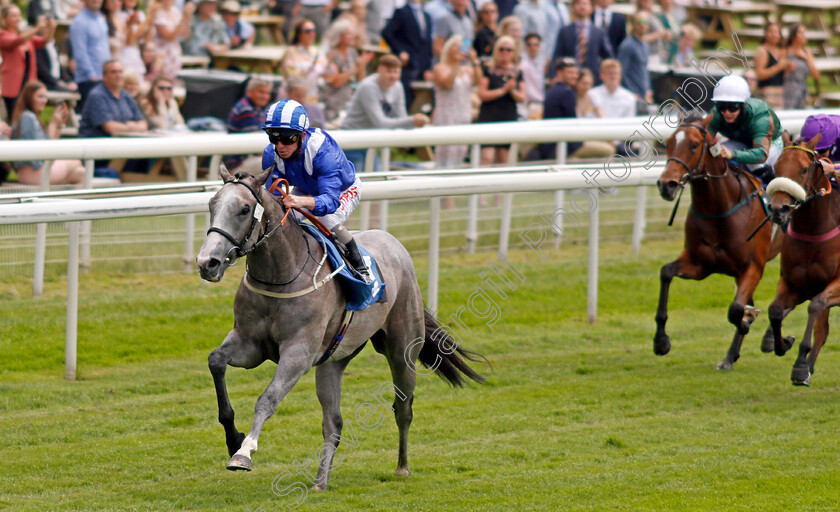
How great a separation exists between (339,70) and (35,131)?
3.48m

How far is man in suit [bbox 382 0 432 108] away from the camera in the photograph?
12977 mm

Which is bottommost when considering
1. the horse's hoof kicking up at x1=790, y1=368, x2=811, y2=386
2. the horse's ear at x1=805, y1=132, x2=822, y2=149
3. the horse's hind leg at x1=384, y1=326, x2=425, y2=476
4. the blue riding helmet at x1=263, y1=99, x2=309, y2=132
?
the horse's hoof kicking up at x1=790, y1=368, x2=811, y2=386

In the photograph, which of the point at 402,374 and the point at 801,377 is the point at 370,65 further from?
the point at 402,374

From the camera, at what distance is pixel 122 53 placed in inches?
463

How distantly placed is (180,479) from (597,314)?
177 inches

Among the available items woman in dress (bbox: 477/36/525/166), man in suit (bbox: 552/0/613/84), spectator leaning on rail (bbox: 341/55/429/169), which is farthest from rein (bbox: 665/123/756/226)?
man in suit (bbox: 552/0/613/84)

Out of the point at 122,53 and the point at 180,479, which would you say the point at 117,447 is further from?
the point at 122,53

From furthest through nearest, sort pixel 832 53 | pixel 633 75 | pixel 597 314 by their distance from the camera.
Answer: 1. pixel 832 53
2. pixel 633 75
3. pixel 597 314

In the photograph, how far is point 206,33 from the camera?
1379 centimetres

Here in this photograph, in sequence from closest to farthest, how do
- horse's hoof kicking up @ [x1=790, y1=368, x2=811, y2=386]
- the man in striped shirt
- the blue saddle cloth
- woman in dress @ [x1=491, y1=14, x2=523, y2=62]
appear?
the blue saddle cloth → horse's hoof kicking up @ [x1=790, y1=368, x2=811, y2=386] → the man in striped shirt → woman in dress @ [x1=491, y1=14, x2=523, y2=62]

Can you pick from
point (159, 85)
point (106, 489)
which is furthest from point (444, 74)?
point (106, 489)

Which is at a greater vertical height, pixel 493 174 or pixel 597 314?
pixel 493 174

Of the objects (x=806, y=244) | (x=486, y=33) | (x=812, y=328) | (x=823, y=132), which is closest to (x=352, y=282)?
(x=812, y=328)

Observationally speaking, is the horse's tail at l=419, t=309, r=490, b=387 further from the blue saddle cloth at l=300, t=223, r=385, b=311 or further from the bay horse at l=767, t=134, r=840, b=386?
the bay horse at l=767, t=134, r=840, b=386
